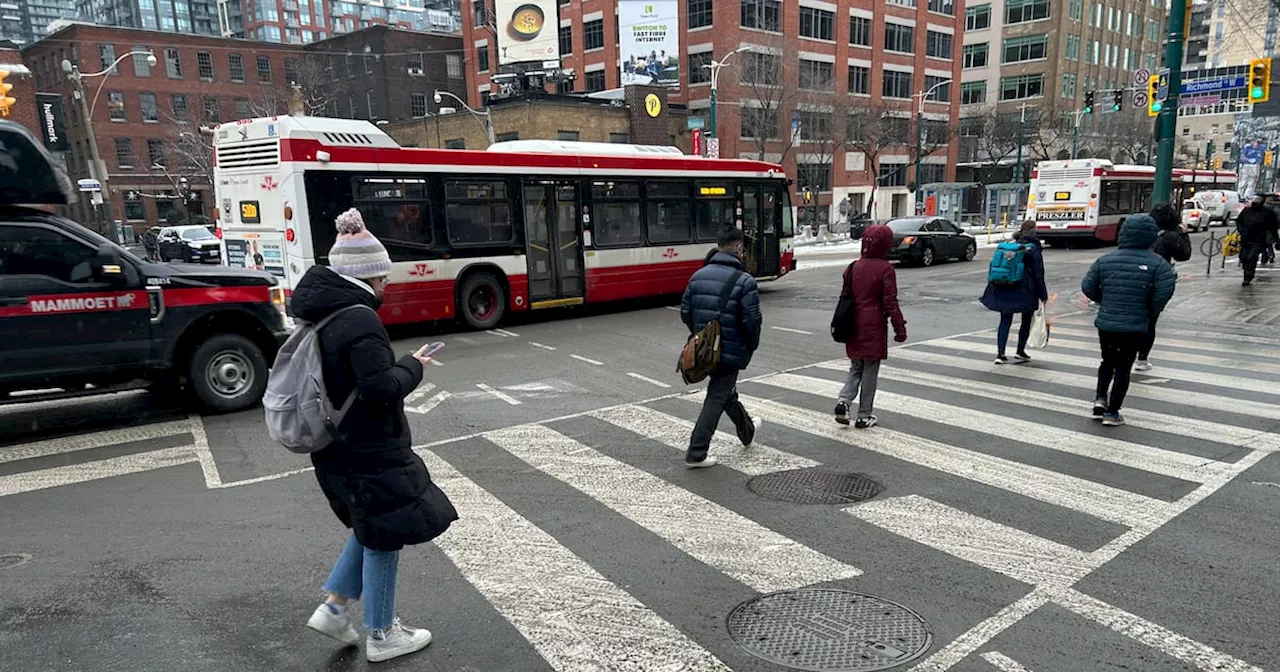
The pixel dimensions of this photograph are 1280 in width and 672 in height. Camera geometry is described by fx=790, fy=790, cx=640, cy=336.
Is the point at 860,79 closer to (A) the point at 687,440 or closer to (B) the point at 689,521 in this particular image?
(A) the point at 687,440

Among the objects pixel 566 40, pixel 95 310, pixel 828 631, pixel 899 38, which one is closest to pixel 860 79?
pixel 899 38

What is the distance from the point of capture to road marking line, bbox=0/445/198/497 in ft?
20.1

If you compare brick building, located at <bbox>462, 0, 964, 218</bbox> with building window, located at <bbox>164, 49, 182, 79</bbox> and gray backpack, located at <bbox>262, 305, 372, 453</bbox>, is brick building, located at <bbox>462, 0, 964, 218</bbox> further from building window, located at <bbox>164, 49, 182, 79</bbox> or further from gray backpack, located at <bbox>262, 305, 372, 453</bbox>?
gray backpack, located at <bbox>262, 305, 372, 453</bbox>

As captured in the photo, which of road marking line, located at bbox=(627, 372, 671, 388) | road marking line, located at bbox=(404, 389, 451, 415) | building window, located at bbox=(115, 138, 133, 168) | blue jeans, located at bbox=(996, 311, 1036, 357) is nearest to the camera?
road marking line, located at bbox=(404, 389, 451, 415)

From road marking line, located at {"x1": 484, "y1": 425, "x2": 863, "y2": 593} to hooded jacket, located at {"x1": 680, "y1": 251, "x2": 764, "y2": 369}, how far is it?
117cm

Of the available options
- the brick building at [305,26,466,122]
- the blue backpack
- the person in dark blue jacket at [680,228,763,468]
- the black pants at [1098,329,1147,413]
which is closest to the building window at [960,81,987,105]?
the brick building at [305,26,466,122]

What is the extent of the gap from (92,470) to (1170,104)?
55.9 feet

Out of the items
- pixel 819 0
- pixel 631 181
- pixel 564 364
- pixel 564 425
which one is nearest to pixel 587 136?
pixel 819 0

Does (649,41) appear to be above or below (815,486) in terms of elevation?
above

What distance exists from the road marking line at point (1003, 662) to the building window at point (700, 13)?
52.6 meters

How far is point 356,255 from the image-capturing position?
3.28 m

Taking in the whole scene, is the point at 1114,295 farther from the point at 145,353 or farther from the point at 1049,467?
the point at 145,353

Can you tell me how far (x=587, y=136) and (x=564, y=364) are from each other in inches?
1490

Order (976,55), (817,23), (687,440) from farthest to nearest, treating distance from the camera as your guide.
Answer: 1. (976,55)
2. (817,23)
3. (687,440)
